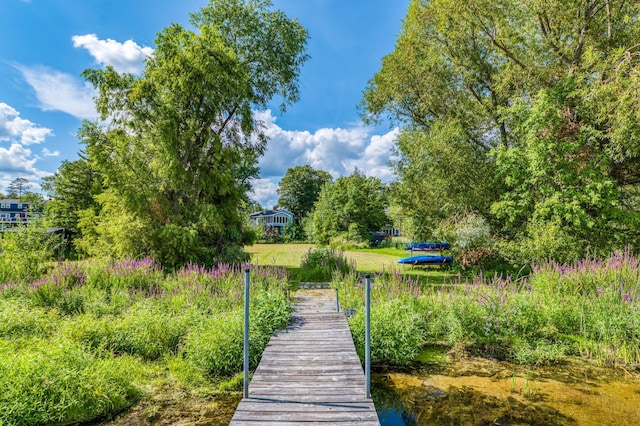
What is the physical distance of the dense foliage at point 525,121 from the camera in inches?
436

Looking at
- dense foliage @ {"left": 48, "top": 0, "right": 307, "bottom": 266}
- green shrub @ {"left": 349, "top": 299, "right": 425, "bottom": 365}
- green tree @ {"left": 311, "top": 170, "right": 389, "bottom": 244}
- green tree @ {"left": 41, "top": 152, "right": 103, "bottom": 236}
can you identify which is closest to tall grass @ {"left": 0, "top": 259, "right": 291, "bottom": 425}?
green shrub @ {"left": 349, "top": 299, "right": 425, "bottom": 365}

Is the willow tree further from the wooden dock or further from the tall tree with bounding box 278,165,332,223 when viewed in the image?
the tall tree with bounding box 278,165,332,223

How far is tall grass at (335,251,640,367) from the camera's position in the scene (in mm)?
5930

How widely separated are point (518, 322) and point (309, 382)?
443cm

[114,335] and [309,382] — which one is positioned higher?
[114,335]

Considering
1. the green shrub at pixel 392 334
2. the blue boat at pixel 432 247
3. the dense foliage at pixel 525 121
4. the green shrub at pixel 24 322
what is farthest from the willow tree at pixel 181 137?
the blue boat at pixel 432 247

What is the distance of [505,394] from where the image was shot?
Result: 486 centimetres

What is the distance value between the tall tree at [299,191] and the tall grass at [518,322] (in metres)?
55.3

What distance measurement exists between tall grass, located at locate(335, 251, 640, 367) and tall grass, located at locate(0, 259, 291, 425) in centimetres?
220

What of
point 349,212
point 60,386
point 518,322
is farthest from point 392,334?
point 349,212

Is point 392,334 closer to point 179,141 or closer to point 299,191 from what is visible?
point 179,141

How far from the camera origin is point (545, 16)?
1227 centimetres

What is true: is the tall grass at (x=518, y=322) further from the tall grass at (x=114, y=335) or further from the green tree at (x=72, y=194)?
the green tree at (x=72, y=194)

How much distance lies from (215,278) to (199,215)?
6.16 m
